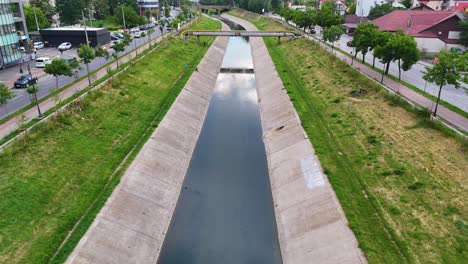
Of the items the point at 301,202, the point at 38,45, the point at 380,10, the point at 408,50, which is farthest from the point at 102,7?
the point at 301,202

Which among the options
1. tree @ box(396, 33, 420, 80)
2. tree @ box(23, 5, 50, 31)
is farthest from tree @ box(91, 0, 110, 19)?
tree @ box(396, 33, 420, 80)

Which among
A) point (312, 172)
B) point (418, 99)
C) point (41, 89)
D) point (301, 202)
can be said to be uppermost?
point (41, 89)

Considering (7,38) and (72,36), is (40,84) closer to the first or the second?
(7,38)

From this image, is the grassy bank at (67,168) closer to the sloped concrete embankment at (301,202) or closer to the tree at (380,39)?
the sloped concrete embankment at (301,202)

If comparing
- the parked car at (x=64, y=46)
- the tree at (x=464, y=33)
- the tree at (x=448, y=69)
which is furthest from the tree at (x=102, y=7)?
the tree at (x=448, y=69)

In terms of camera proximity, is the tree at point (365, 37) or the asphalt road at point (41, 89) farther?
the tree at point (365, 37)

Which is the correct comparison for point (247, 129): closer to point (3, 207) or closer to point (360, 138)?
point (360, 138)
